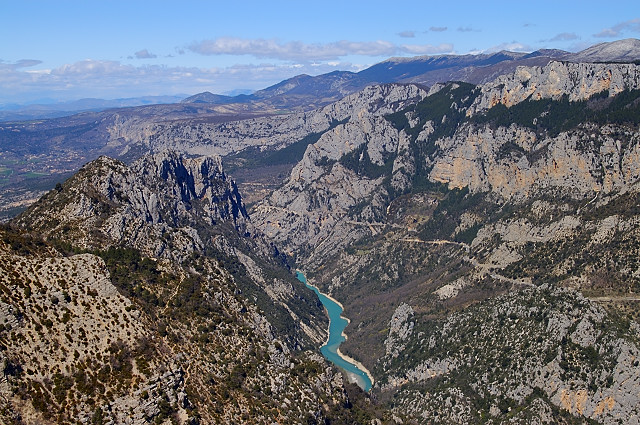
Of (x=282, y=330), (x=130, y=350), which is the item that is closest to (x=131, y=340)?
(x=130, y=350)

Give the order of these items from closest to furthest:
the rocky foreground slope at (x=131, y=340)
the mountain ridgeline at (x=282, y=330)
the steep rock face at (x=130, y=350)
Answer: the steep rock face at (x=130, y=350)
the rocky foreground slope at (x=131, y=340)
the mountain ridgeline at (x=282, y=330)

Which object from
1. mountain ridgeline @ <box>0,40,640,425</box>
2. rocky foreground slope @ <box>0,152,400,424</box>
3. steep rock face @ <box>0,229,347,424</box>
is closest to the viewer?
steep rock face @ <box>0,229,347,424</box>

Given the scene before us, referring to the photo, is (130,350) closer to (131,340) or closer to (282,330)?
(131,340)

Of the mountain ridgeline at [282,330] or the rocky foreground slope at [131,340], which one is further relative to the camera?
the mountain ridgeline at [282,330]

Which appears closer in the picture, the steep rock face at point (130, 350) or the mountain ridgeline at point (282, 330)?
the steep rock face at point (130, 350)

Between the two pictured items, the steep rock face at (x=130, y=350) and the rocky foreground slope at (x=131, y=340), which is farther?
the rocky foreground slope at (x=131, y=340)

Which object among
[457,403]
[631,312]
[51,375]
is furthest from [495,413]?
[51,375]

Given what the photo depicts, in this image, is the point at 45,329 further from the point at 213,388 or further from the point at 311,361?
the point at 311,361

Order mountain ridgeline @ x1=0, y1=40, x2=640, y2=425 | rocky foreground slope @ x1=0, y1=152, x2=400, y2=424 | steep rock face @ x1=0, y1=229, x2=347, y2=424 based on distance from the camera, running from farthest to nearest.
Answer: mountain ridgeline @ x1=0, y1=40, x2=640, y2=425 < rocky foreground slope @ x1=0, y1=152, x2=400, y2=424 < steep rock face @ x1=0, y1=229, x2=347, y2=424

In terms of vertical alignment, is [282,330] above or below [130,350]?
below

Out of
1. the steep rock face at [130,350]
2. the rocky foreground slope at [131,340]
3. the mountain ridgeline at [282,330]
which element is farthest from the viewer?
the mountain ridgeline at [282,330]

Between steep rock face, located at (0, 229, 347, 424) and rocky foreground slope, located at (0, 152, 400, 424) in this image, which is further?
rocky foreground slope, located at (0, 152, 400, 424)
